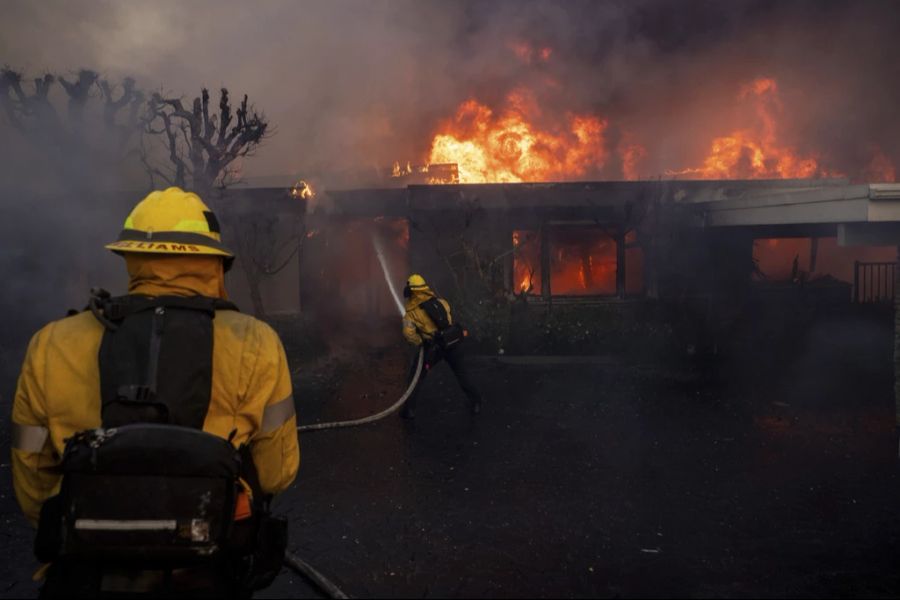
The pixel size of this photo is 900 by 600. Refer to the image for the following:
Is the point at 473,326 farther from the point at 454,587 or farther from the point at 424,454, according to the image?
the point at 454,587

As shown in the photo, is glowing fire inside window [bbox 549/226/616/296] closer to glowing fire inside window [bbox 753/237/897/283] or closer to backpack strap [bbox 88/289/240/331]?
glowing fire inside window [bbox 753/237/897/283]

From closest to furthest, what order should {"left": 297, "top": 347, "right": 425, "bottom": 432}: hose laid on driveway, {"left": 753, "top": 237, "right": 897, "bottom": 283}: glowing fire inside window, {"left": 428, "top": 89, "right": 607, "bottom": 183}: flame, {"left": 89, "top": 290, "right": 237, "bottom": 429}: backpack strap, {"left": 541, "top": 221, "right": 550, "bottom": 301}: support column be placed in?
{"left": 89, "top": 290, "right": 237, "bottom": 429}: backpack strap
{"left": 297, "top": 347, "right": 425, "bottom": 432}: hose laid on driveway
{"left": 541, "top": 221, "right": 550, "bottom": 301}: support column
{"left": 753, "top": 237, "right": 897, "bottom": 283}: glowing fire inside window
{"left": 428, "top": 89, "right": 607, "bottom": 183}: flame

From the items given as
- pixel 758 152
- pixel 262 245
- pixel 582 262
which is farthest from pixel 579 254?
pixel 758 152

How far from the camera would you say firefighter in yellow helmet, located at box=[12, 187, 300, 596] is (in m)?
1.85

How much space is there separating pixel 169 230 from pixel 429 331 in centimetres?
572

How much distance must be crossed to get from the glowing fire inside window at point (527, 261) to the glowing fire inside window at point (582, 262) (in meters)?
0.30

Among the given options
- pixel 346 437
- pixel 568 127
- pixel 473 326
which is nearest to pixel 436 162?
pixel 568 127

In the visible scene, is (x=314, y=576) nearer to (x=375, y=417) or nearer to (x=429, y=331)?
(x=375, y=417)

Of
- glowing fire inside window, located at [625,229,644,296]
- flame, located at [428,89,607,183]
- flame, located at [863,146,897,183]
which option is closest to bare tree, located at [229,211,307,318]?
glowing fire inside window, located at [625,229,644,296]

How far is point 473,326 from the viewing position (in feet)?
40.2

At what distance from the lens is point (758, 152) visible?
68.5ft

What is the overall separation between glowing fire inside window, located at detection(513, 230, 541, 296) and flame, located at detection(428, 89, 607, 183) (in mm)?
5451

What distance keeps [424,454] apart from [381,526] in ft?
5.76

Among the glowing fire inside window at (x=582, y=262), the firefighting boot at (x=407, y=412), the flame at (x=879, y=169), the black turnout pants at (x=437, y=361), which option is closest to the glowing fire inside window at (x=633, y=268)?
the glowing fire inside window at (x=582, y=262)
